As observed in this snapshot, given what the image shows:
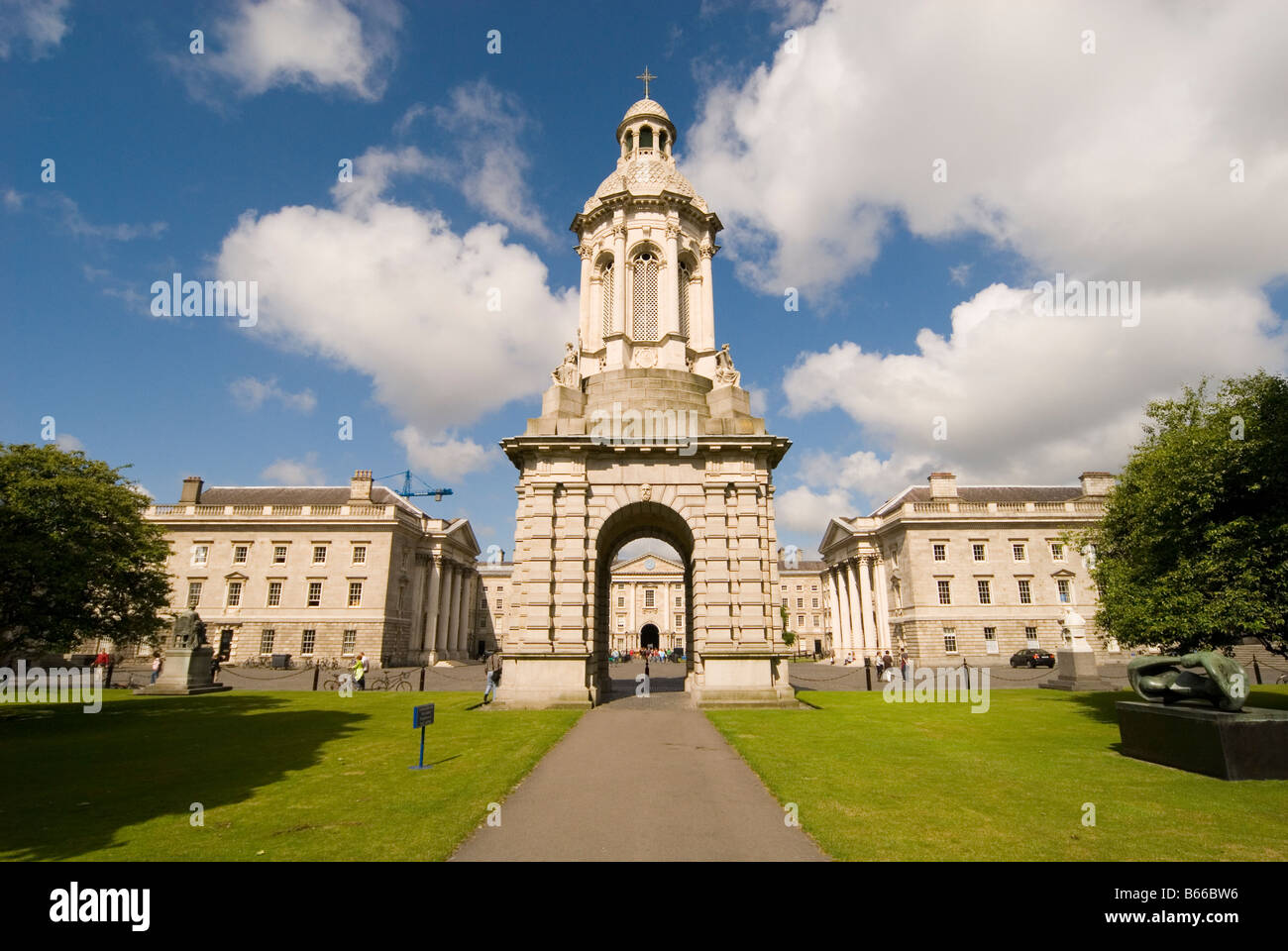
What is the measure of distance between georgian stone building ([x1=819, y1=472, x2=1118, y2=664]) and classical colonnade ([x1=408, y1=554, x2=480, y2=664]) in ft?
133

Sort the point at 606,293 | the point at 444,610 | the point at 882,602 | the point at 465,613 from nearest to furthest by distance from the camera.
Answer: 1. the point at 606,293
2. the point at 882,602
3. the point at 444,610
4. the point at 465,613

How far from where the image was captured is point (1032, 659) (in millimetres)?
46000

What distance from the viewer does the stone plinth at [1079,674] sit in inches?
1094

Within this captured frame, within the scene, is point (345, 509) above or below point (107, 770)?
above

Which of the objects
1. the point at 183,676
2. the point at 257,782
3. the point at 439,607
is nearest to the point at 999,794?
the point at 257,782

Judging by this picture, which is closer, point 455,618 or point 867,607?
point 867,607

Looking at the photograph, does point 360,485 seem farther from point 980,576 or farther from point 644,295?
point 980,576

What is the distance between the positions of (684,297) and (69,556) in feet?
77.2

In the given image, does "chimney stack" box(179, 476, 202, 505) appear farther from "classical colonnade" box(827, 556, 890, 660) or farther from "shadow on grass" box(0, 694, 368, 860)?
"classical colonnade" box(827, 556, 890, 660)
